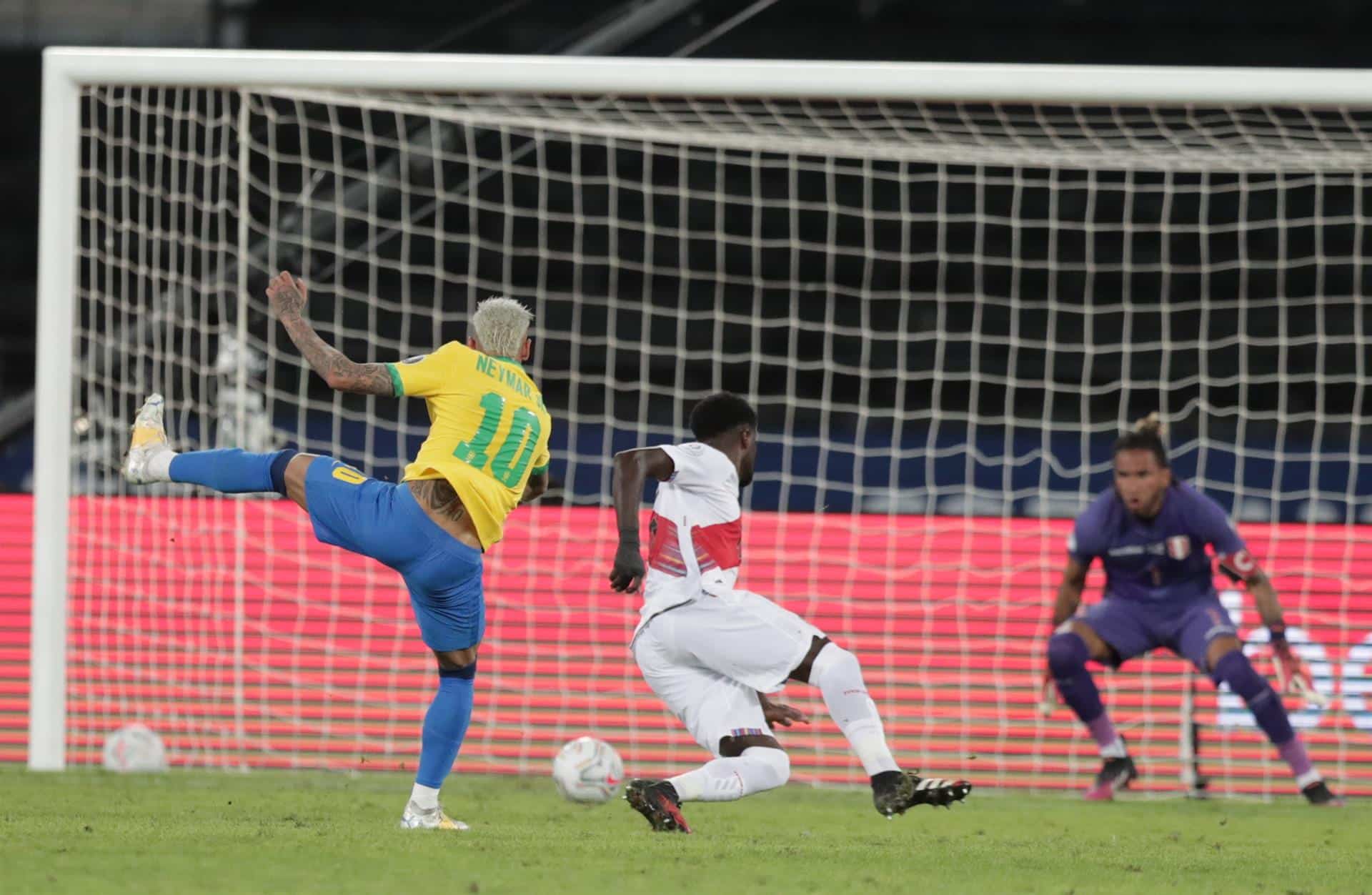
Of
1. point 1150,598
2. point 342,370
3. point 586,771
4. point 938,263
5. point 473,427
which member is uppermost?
point 938,263

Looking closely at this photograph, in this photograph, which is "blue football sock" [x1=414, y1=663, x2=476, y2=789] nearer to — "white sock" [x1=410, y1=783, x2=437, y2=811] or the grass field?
"white sock" [x1=410, y1=783, x2=437, y2=811]

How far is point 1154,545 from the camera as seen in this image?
340 inches

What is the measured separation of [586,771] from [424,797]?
540mm

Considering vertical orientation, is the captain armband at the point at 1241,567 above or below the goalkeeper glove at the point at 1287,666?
above

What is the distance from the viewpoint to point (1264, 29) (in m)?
15.0

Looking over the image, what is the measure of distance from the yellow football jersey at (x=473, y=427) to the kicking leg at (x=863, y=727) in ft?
3.74

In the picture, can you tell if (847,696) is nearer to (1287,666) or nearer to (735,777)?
(735,777)

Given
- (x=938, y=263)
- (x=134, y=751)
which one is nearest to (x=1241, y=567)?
(x=134, y=751)

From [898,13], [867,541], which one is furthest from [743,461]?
[898,13]

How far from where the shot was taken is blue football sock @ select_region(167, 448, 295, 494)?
5.98m

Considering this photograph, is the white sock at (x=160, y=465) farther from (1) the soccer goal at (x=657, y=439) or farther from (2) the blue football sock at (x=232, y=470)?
(1) the soccer goal at (x=657, y=439)

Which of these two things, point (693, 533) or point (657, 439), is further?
point (657, 439)

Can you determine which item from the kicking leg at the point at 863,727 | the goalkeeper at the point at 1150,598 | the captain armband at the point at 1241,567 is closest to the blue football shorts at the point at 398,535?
the kicking leg at the point at 863,727

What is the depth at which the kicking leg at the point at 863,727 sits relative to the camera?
5691mm
